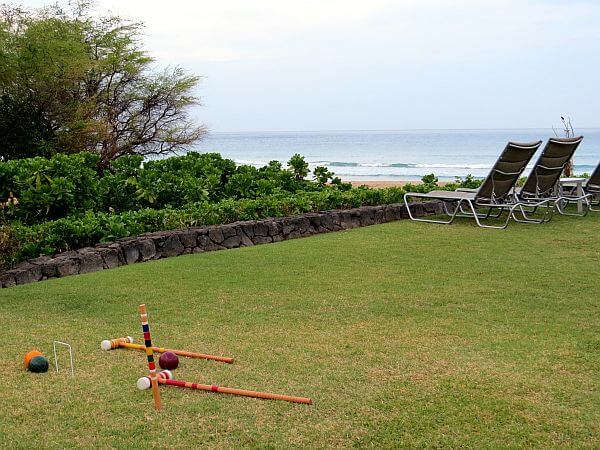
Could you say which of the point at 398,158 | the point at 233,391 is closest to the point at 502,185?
the point at 233,391

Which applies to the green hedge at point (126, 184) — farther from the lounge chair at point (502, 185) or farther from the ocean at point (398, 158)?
the ocean at point (398, 158)

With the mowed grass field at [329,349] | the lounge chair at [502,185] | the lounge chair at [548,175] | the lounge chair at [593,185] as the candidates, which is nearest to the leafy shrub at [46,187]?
the mowed grass field at [329,349]

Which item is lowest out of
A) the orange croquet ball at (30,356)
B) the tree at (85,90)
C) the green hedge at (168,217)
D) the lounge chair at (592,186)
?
the lounge chair at (592,186)

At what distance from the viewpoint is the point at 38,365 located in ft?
12.1

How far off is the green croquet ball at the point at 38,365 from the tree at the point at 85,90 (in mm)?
12660

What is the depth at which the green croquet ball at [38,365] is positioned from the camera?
3.67 metres

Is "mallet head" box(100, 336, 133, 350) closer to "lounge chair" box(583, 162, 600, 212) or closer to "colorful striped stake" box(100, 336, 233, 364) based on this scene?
"colorful striped stake" box(100, 336, 233, 364)

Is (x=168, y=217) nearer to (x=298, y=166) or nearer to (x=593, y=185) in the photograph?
(x=298, y=166)

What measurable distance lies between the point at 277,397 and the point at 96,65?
19105 millimetres

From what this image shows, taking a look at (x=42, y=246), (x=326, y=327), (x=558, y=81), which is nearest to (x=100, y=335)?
(x=326, y=327)

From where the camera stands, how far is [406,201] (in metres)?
9.76

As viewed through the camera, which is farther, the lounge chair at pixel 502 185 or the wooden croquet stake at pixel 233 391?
the lounge chair at pixel 502 185

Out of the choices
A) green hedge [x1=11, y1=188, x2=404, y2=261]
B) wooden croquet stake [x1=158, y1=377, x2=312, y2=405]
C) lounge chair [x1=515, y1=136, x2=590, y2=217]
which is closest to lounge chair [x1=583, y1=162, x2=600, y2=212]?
lounge chair [x1=515, y1=136, x2=590, y2=217]

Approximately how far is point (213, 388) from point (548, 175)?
6980 mm
